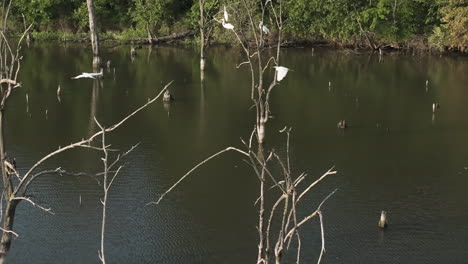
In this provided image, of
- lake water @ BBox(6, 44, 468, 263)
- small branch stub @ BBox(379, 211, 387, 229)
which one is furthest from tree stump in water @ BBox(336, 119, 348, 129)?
small branch stub @ BBox(379, 211, 387, 229)

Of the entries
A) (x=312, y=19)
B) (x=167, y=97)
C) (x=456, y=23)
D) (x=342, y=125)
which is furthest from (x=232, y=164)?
(x=312, y=19)

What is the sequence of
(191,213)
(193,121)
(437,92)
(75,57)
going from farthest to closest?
(75,57) < (437,92) < (193,121) < (191,213)

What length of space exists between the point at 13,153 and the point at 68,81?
12052 mm

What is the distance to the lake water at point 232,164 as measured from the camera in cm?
1314

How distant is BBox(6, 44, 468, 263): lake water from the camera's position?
1314 cm

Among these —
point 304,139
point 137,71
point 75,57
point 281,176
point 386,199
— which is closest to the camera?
point 386,199

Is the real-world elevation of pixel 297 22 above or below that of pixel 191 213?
above

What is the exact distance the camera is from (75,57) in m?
38.4

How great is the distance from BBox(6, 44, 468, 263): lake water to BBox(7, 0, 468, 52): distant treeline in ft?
29.6

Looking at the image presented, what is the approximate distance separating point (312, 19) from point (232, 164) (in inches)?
1113

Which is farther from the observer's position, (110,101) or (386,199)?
(110,101)

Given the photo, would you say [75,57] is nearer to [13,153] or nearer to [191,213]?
[13,153]

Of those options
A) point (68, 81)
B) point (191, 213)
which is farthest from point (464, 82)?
point (191, 213)

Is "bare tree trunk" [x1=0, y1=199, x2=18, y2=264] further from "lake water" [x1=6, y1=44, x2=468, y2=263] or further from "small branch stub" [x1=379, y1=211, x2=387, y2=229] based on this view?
"small branch stub" [x1=379, y1=211, x2=387, y2=229]
